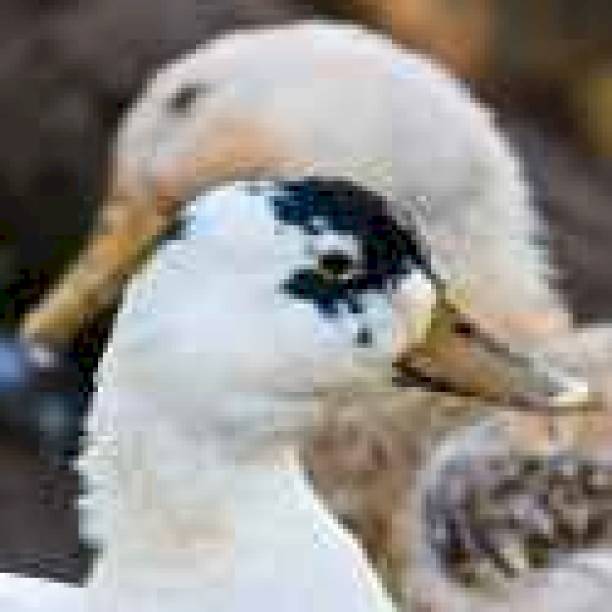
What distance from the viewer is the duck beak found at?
1612 mm

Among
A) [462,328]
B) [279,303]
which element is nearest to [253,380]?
[279,303]

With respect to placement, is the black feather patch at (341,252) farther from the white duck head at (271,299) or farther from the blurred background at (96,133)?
the blurred background at (96,133)

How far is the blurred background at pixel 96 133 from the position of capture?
9.20 ft

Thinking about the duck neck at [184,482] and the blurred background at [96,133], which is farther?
the blurred background at [96,133]

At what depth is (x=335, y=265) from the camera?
1554 mm

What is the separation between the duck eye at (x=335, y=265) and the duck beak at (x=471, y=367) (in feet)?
0.26

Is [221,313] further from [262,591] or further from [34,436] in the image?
[34,436]

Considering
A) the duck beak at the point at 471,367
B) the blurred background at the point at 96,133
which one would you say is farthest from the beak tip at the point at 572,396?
the blurred background at the point at 96,133

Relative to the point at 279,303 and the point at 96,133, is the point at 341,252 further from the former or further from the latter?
the point at 96,133

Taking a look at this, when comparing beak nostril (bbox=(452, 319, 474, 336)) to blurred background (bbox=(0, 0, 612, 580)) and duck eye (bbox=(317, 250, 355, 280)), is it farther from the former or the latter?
blurred background (bbox=(0, 0, 612, 580))

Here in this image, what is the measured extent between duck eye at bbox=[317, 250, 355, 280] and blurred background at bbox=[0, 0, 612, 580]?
0.97m

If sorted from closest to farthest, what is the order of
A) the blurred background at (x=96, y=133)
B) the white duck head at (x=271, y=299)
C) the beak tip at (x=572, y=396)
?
the white duck head at (x=271, y=299), the beak tip at (x=572, y=396), the blurred background at (x=96, y=133)

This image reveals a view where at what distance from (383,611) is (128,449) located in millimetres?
202

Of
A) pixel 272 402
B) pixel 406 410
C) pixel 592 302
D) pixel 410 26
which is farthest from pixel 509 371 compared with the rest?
pixel 410 26
